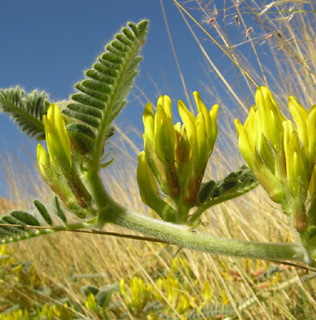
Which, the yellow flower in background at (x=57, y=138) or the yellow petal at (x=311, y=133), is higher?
the yellow flower in background at (x=57, y=138)

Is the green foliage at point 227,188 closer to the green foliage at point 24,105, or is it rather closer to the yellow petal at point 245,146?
the yellow petal at point 245,146

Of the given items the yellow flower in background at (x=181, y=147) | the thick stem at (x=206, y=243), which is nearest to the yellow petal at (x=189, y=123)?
the yellow flower in background at (x=181, y=147)

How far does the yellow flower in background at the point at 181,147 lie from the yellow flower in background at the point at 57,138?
0.36 ft

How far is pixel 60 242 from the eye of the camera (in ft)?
10.9

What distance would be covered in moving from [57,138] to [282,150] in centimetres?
29

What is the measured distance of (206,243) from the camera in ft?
1.58

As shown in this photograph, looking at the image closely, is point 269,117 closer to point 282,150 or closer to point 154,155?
point 282,150

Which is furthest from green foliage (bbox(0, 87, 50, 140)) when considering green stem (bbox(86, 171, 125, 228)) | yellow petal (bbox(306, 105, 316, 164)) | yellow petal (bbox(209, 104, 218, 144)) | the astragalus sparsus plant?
yellow petal (bbox(306, 105, 316, 164))

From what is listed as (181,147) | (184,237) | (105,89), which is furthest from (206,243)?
(105,89)

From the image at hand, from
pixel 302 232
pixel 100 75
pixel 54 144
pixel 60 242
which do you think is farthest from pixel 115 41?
pixel 60 242

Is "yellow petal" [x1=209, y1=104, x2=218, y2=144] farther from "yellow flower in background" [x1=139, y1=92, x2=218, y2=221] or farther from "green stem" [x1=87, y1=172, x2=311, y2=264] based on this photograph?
"green stem" [x1=87, y1=172, x2=311, y2=264]

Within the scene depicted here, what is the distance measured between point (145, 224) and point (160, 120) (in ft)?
0.45

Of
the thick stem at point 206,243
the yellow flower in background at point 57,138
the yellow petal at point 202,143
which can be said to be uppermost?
the yellow flower in background at point 57,138

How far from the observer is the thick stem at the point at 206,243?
0.46 meters
